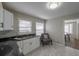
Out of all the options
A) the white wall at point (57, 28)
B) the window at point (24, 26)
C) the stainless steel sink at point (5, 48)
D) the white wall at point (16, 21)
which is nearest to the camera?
the stainless steel sink at point (5, 48)

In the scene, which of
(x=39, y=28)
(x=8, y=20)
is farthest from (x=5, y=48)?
(x=39, y=28)

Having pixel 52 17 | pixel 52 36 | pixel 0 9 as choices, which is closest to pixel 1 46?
pixel 0 9

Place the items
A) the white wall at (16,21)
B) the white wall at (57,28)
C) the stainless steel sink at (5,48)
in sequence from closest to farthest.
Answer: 1. the stainless steel sink at (5,48)
2. the white wall at (16,21)
3. the white wall at (57,28)

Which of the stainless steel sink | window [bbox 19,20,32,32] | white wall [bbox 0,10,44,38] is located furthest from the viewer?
window [bbox 19,20,32,32]

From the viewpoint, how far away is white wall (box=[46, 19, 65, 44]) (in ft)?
6.01

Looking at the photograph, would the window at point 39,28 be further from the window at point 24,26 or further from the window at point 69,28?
the window at point 69,28

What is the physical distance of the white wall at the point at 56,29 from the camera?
6.01ft

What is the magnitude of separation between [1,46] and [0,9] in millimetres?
749

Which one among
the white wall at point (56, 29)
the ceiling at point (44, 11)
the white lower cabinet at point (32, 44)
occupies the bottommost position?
the white lower cabinet at point (32, 44)

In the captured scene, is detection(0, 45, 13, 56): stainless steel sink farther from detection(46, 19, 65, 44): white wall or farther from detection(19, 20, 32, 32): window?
detection(46, 19, 65, 44): white wall

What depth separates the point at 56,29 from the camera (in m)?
1.90

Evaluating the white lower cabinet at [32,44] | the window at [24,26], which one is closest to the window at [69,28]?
the white lower cabinet at [32,44]

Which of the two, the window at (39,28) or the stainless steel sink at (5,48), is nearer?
the stainless steel sink at (5,48)

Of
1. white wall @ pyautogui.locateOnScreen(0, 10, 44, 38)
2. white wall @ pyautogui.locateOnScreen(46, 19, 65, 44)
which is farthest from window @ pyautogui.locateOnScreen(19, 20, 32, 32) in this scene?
white wall @ pyautogui.locateOnScreen(46, 19, 65, 44)
